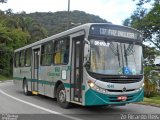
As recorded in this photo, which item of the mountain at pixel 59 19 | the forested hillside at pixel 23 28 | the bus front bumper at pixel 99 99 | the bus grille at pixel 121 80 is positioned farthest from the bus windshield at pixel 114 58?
the forested hillside at pixel 23 28

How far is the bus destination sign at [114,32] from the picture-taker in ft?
41.4

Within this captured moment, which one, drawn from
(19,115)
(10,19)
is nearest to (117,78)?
(19,115)

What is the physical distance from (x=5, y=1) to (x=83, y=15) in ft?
40.0

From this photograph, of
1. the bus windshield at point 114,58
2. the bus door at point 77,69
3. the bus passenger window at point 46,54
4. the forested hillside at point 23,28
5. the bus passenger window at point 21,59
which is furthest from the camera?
the forested hillside at point 23,28

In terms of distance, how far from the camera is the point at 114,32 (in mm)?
12906

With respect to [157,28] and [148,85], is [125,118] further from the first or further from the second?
[157,28]

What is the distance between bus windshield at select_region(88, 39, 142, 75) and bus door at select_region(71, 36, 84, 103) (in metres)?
0.82

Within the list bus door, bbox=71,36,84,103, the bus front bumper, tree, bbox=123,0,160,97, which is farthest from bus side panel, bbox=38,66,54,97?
tree, bbox=123,0,160,97

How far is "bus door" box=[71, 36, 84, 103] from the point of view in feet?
42.7

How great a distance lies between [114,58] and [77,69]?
161 cm

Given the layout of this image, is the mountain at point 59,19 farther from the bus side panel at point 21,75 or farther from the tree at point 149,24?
the bus side panel at point 21,75

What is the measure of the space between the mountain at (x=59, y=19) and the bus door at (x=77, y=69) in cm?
2736

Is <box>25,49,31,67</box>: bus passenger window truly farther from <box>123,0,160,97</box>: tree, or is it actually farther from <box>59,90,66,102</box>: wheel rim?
<box>123,0,160,97</box>: tree

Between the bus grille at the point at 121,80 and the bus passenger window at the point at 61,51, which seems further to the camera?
the bus passenger window at the point at 61,51
